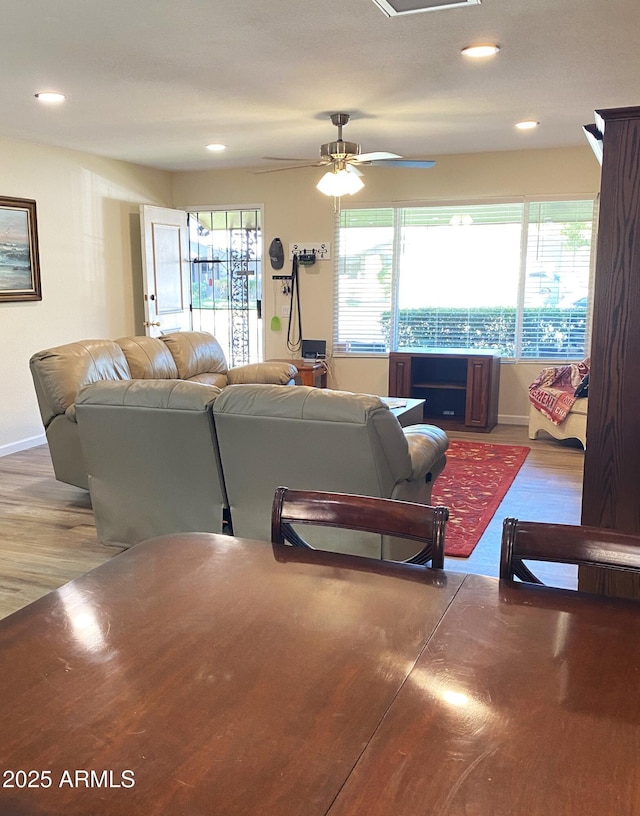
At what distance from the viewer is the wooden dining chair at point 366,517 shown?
156 centimetres

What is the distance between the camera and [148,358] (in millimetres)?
5398

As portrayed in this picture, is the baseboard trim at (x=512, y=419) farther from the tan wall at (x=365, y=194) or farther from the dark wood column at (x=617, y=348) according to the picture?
the dark wood column at (x=617, y=348)

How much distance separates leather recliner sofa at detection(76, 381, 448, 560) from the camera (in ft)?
9.67

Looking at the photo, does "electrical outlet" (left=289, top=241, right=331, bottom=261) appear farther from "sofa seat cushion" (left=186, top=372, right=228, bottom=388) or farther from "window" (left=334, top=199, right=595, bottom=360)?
"sofa seat cushion" (left=186, top=372, right=228, bottom=388)

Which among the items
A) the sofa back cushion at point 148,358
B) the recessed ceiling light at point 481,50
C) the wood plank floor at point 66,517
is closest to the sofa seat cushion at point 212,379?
the sofa back cushion at point 148,358

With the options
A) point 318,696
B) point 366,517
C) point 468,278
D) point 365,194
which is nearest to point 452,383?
point 468,278

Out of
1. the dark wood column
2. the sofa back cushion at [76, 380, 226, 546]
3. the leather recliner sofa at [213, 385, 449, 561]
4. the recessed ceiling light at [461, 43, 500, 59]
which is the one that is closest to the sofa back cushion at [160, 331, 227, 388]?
the sofa back cushion at [76, 380, 226, 546]

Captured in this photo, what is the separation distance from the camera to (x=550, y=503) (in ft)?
14.6

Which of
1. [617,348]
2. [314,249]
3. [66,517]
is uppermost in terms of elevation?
[314,249]

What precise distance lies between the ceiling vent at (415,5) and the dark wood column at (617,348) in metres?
Result: 1.19

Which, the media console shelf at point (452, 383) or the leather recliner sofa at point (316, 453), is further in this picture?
the media console shelf at point (452, 383)

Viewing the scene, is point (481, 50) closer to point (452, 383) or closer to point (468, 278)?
point (468, 278)

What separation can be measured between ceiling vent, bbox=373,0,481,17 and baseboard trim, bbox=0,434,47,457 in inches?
177

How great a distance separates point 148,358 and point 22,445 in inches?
60.1
